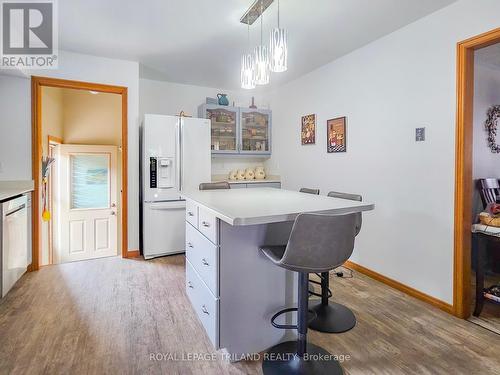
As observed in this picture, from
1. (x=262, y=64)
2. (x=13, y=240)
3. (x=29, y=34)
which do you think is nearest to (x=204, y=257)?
(x=262, y=64)

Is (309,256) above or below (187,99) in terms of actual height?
below

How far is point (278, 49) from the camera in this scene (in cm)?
185

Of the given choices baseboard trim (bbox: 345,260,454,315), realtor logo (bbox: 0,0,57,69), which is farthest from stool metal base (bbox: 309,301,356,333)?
realtor logo (bbox: 0,0,57,69)

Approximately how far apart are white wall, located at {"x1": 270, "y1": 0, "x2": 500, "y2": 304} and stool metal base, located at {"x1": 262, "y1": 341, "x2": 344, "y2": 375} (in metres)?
1.29

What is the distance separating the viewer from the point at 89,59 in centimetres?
329

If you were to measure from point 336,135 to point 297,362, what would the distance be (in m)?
2.53

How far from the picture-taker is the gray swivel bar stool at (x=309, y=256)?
133cm

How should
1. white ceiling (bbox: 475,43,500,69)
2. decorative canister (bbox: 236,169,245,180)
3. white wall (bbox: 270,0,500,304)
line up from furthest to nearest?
1. decorative canister (bbox: 236,169,245,180)
2. white ceiling (bbox: 475,43,500,69)
3. white wall (bbox: 270,0,500,304)

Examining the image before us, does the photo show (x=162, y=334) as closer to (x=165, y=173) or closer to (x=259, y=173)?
(x=165, y=173)

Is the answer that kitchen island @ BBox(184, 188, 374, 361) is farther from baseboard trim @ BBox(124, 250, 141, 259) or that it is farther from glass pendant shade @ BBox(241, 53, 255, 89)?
baseboard trim @ BBox(124, 250, 141, 259)

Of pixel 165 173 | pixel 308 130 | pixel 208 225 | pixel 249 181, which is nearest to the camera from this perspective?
pixel 208 225

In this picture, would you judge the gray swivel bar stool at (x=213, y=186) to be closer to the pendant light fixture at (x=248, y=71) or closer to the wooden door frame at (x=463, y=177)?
the pendant light fixture at (x=248, y=71)

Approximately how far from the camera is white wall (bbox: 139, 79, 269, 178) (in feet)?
13.8

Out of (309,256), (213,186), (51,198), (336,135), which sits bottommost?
(309,256)
